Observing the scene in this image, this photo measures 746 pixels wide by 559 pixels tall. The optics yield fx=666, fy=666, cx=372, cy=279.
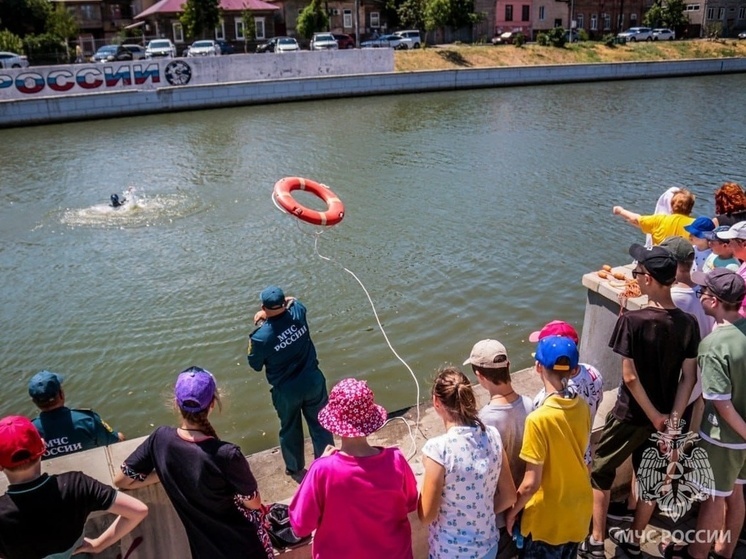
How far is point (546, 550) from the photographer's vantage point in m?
3.57

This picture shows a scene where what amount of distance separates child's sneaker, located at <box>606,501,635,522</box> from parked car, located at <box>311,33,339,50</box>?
149 feet

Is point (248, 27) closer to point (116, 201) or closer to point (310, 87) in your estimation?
point (310, 87)

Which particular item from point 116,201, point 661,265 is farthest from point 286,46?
point 661,265

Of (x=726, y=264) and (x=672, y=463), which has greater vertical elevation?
(x=726, y=264)

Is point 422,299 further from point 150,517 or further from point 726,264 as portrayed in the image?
point 150,517

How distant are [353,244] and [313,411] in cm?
796

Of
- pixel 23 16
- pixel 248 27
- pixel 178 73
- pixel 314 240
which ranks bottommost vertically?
pixel 314 240

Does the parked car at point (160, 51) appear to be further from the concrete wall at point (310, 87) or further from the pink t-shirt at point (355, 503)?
the pink t-shirt at point (355, 503)

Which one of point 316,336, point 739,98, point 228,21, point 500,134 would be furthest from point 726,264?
point 228,21

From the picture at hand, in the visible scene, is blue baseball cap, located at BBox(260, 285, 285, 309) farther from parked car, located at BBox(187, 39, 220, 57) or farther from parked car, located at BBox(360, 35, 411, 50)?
parked car, located at BBox(360, 35, 411, 50)

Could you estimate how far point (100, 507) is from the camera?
2.95m

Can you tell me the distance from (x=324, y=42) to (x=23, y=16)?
77.4ft

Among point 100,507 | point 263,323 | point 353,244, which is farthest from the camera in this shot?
point 353,244

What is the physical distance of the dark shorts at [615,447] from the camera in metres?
4.04
